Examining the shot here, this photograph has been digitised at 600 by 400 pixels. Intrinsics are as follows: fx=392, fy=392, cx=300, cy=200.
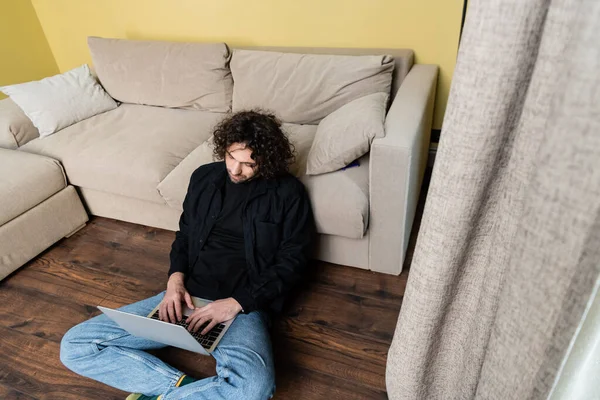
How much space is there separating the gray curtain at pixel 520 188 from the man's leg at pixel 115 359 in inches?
42.2

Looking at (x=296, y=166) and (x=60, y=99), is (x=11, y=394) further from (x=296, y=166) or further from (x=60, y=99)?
(x=60, y=99)

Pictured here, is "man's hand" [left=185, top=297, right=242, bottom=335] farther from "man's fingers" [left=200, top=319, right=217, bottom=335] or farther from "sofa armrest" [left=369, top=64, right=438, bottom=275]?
"sofa armrest" [left=369, top=64, right=438, bottom=275]

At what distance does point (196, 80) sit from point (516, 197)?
85.8 inches

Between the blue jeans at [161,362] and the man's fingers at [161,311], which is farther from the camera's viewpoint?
the man's fingers at [161,311]

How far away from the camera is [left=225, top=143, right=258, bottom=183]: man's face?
1301 millimetres

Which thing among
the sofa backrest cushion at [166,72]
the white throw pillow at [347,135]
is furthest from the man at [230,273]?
the sofa backrest cushion at [166,72]

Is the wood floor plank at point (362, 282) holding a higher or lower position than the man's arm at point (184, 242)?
lower

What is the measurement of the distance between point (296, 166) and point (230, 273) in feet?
1.84

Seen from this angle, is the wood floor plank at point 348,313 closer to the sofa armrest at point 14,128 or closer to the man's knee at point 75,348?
the man's knee at point 75,348

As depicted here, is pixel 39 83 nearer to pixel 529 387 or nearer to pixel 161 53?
pixel 161 53

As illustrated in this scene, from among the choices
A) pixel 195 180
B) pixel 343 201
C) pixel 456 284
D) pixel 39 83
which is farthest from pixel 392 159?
pixel 39 83

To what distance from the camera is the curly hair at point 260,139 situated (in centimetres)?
131

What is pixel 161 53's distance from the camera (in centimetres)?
235

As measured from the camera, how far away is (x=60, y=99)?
233 centimetres
